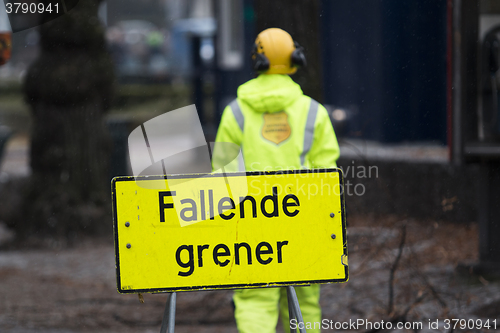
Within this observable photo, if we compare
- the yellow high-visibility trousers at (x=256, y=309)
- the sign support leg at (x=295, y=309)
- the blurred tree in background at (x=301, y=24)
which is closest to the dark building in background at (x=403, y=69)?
the blurred tree in background at (x=301, y=24)

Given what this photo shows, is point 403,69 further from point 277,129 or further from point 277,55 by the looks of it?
point 277,129

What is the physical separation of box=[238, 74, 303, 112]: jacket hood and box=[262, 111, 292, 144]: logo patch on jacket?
5 centimetres

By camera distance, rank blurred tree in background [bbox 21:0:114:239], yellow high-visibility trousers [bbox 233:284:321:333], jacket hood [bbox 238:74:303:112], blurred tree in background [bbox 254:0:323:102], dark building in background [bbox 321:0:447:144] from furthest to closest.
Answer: dark building in background [bbox 321:0:447:144] → blurred tree in background [bbox 21:0:114:239] → blurred tree in background [bbox 254:0:323:102] → jacket hood [bbox 238:74:303:112] → yellow high-visibility trousers [bbox 233:284:321:333]

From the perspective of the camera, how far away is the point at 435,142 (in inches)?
374

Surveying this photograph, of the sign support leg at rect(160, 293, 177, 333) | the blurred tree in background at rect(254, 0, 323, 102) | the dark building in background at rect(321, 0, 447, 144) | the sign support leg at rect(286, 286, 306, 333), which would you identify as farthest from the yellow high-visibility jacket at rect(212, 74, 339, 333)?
the dark building in background at rect(321, 0, 447, 144)

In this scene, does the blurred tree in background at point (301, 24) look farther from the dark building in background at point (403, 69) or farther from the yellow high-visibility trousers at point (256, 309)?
the dark building in background at point (403, 69)

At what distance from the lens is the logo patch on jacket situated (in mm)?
3820

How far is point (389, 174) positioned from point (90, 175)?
12.3 ft

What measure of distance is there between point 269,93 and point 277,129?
0.21 metres

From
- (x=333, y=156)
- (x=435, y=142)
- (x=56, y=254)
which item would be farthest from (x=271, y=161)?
(x=435, y=142)

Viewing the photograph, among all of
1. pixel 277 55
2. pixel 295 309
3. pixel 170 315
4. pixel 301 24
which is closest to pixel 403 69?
pixel 301 24

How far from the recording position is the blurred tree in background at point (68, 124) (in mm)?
8023

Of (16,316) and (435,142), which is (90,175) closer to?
(16,316)

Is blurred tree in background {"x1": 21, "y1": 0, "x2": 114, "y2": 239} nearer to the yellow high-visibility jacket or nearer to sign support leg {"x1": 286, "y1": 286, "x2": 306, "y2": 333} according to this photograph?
the yellow high-visibility jacket
